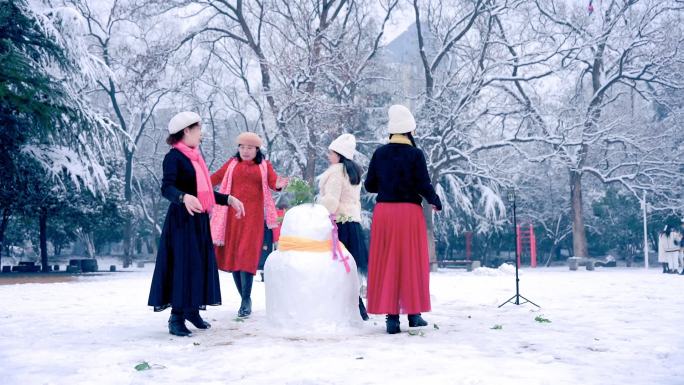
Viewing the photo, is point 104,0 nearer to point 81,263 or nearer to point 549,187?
point 81,263

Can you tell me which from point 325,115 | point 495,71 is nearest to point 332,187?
point 325,115

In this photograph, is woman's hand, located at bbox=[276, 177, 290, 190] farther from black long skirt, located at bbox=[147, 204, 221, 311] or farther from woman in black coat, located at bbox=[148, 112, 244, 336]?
black long skirt, located at bbox=[147, 204, 221, 311]

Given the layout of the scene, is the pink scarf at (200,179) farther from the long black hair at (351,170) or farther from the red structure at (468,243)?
the red structure at (468,243)

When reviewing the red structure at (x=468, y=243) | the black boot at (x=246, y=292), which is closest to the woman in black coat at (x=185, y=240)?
the black boot at (x=246, y=292)

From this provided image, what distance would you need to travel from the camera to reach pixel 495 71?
2205 centimetres

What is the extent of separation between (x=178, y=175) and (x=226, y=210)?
3.62 feet

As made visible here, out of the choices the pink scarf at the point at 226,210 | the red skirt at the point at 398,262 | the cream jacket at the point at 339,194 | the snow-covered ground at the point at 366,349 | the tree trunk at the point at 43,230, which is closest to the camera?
the snow-covered ground at the point at 366,349

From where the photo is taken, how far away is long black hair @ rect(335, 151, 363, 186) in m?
6.55

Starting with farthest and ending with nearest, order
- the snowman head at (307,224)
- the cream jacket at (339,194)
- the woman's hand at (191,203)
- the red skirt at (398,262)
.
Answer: the cream jacket at (339,194)
the snowman head at (307,224)
the red skirt at (398,262)
the woman's hand at (191,203)

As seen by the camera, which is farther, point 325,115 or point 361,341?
point 325,115

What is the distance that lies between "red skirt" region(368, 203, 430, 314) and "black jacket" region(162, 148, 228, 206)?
5.51ft

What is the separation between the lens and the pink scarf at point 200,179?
563cm

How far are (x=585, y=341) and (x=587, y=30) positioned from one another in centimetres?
1948

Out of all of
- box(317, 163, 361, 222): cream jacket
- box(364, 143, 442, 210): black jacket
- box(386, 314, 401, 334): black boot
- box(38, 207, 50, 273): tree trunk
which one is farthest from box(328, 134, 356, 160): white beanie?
box(38, 207, 50, 273): tree trunk
